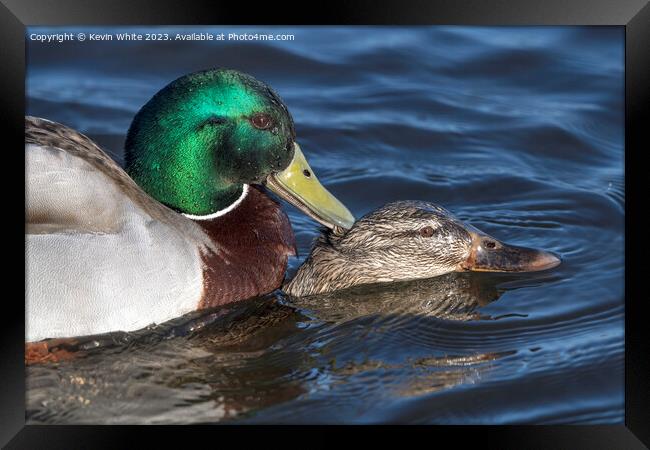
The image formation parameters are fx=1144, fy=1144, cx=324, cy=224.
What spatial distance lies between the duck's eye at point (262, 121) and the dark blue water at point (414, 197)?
1.01 meters

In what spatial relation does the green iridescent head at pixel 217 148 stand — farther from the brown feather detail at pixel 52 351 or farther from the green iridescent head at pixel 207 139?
the brown feather detail at pixel 52 351

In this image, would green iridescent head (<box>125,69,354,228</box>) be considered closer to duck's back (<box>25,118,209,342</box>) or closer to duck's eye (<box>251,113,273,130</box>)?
duck's eye (<box>251,113,273,130</box>)

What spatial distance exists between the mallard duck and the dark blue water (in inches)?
4.3

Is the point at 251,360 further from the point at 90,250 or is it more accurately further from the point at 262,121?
the point at 262,121

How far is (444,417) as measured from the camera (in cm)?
518

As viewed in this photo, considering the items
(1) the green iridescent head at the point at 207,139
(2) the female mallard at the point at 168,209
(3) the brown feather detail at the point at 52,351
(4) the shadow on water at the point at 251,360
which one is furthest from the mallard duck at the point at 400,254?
(3) the brown feather detail at the point at 52,351

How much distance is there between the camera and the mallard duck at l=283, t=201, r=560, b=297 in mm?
6664

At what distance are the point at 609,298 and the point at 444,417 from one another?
179cm

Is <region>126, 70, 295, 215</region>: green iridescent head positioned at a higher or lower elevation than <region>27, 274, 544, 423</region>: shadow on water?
higher

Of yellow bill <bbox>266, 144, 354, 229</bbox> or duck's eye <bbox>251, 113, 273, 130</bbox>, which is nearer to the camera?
duck's eye <bbox>251, 113, 273, 130</bbox>

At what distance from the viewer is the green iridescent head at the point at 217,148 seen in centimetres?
614

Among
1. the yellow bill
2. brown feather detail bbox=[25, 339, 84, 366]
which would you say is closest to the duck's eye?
the yellow bill
